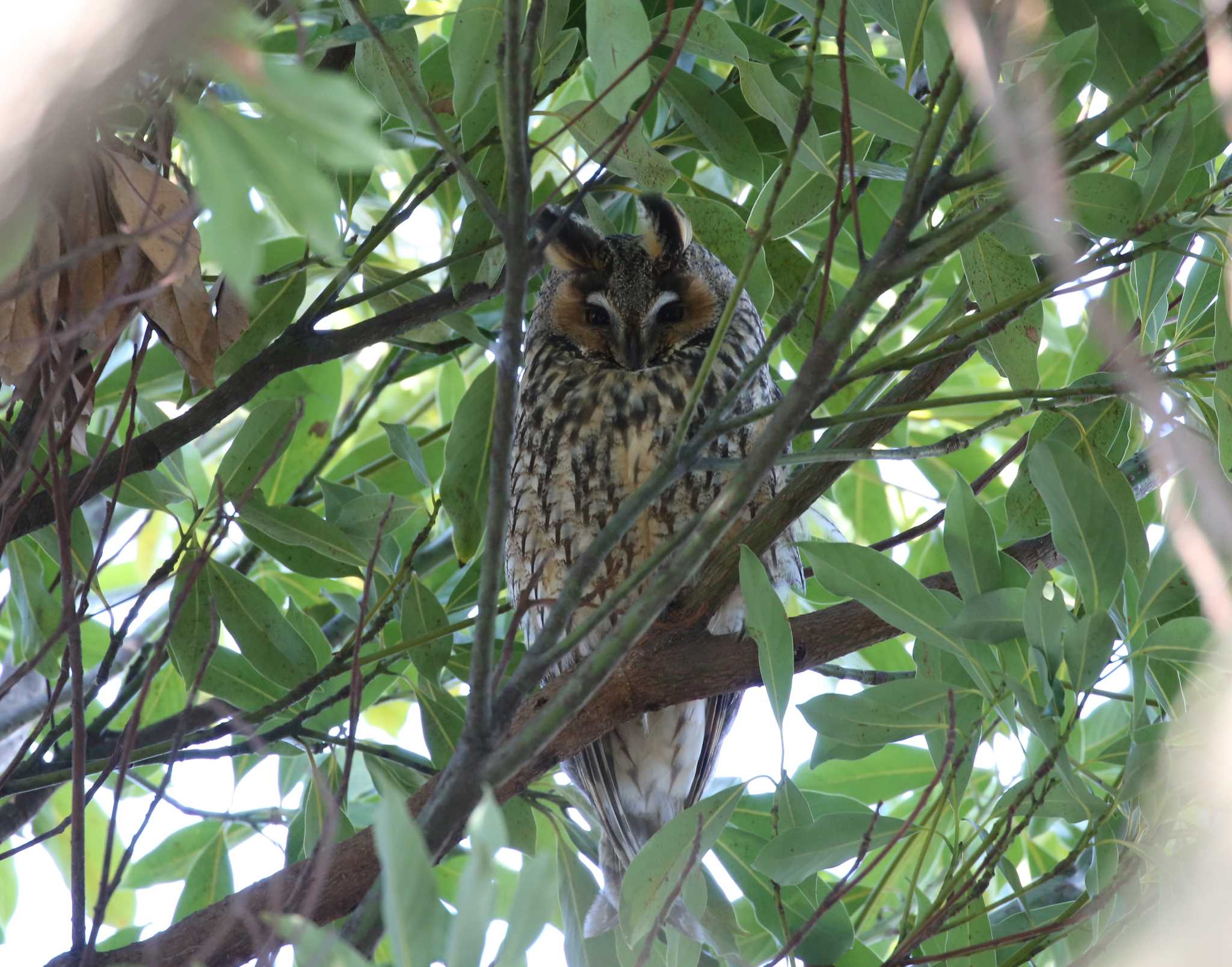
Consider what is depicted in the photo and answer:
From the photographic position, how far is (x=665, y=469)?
0.97 m

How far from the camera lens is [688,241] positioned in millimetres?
2328

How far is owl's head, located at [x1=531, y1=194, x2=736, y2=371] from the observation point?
88.7 inches

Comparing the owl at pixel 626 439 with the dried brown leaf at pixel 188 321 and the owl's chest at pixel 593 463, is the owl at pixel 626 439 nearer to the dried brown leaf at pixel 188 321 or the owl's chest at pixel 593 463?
the owl's chest at pixel 593 463

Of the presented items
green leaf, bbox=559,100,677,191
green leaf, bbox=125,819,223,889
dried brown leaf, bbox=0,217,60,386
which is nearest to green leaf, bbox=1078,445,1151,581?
green leaf, bbox=559,100,677,191

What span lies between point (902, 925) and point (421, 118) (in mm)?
1146

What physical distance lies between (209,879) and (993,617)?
1352 millimetres

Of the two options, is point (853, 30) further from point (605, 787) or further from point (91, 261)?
point (605, 787)

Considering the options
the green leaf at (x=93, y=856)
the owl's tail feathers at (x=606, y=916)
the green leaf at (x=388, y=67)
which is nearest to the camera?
the green leaf at (x=388, y=67)

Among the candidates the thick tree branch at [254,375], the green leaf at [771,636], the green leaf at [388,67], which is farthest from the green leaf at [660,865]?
the green leaf at [388,67]

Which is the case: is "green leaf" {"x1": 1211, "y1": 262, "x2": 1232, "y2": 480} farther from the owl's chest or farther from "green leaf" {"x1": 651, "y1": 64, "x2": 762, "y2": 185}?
the owl's chest

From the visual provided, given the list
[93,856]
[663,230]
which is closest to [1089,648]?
[663,230]

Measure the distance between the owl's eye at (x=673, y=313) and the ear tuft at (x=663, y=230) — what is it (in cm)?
9

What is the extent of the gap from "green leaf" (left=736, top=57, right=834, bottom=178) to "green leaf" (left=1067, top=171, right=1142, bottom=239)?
0.88 feet

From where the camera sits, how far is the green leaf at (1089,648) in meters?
1.19
